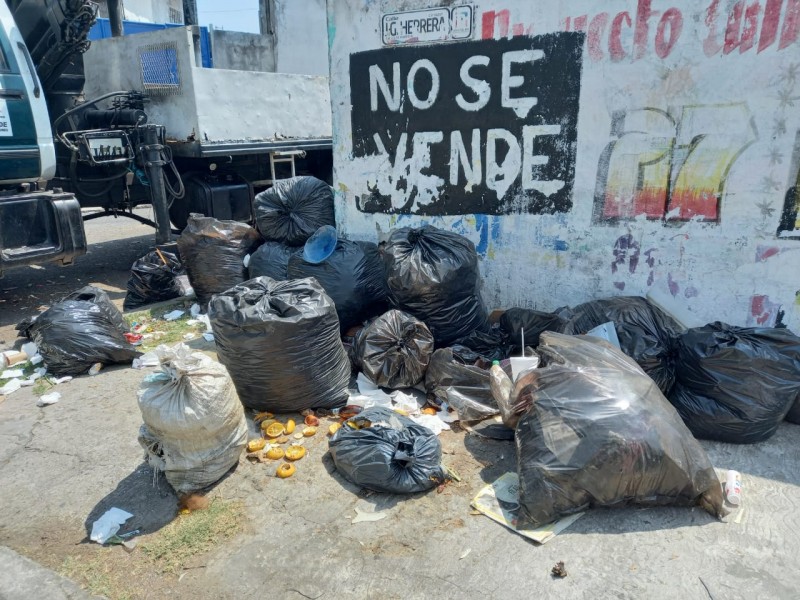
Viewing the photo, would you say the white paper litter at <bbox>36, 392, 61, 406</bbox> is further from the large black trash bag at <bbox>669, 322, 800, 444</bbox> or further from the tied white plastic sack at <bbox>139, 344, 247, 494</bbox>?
the large black trash bag at <bbox>669, 322, 800, 444</bbox>

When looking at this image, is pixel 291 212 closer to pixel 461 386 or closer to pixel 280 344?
pixel 280 344

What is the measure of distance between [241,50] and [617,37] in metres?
13.5

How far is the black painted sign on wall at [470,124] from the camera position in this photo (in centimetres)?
385

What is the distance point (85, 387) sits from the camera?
147 inches

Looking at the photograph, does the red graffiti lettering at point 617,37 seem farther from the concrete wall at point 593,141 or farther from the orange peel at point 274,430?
the orange peel at point 274,430

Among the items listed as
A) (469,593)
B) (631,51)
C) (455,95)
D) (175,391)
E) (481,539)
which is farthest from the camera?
(455,95)

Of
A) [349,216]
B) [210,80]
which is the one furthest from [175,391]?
[210,80]

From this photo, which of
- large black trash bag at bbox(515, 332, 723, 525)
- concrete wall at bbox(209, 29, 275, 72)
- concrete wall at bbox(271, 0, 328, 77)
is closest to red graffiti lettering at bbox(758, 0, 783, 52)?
large black trash bag at bbox(515, 332, 723, 525)

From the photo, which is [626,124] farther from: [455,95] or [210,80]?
[210,80]

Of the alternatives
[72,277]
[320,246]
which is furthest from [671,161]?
[72,277]

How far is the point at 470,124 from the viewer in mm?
4156

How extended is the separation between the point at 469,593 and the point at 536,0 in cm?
349

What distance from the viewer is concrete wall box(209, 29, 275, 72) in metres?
14.2

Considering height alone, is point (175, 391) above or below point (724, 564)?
above
